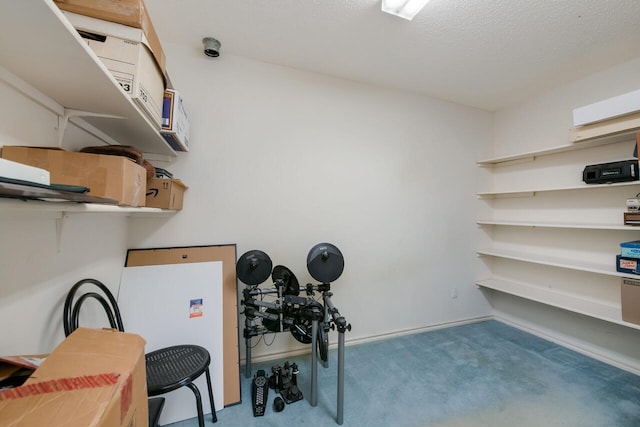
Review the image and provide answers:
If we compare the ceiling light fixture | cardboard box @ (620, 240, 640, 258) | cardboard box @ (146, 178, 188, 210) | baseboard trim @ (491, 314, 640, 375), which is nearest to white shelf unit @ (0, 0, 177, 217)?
cardboard box @ (146, 178, 188, 210)

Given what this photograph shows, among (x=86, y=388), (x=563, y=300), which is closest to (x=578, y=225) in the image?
(x=563, y=300)

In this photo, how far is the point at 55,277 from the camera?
115 centimetres

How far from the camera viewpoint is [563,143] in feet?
8.70

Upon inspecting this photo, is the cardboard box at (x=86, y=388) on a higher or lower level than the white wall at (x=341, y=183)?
lower

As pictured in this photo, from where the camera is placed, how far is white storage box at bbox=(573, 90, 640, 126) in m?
1.89

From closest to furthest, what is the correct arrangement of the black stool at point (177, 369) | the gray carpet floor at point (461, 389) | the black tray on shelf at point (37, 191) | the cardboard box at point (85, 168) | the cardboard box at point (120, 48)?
the black tray on shelf at point (37, 191), the cardboard box at point (85, 168), the cardboard box at point (120, 48), the black stool at point (177, 369), the gray carpet floor at point (461, 389)

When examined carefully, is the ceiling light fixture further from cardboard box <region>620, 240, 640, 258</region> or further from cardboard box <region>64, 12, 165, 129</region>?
cardboard box <region>620, 240, 640, 258</region>

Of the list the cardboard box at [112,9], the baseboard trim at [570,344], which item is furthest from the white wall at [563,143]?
the cardboard box at [112,9]

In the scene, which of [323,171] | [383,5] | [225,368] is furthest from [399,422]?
[383,5]

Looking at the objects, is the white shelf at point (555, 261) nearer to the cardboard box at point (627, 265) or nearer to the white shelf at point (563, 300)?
the cardboard box at point (627, 265)

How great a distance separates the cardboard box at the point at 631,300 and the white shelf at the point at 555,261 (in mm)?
71

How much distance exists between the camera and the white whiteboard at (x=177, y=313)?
1.70 m

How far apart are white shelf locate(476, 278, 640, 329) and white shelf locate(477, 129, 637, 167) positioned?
1.51 meters

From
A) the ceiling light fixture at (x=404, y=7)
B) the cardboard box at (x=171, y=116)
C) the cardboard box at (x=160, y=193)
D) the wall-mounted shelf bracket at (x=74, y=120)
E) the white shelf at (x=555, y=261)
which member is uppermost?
the ceiling light fixture at (x=404, y=7)
